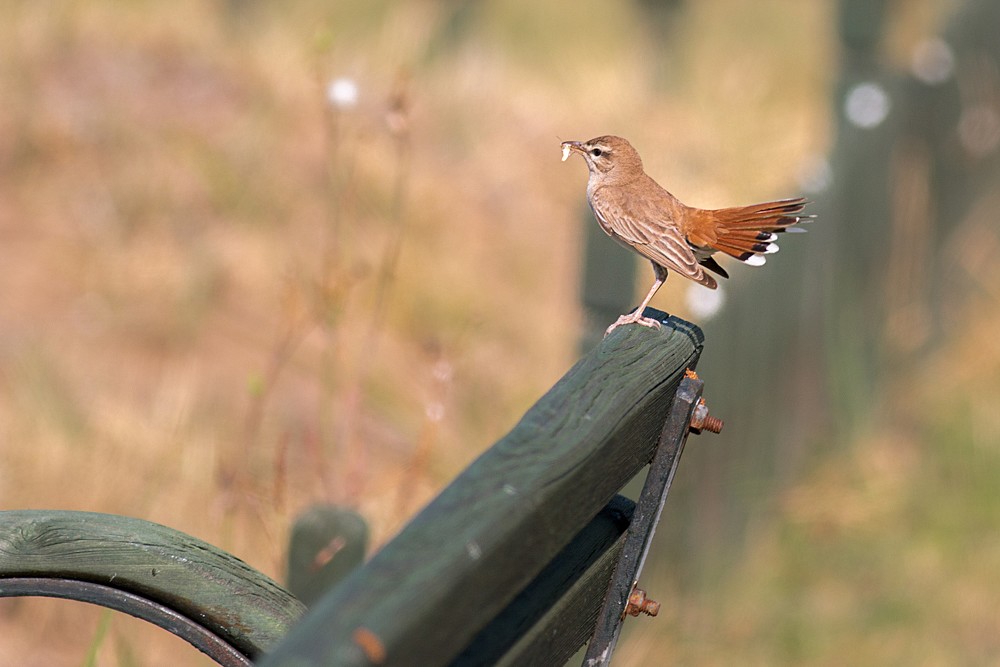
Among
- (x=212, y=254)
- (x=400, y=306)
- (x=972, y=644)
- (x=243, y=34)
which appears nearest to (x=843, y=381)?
(x=972, y=644)

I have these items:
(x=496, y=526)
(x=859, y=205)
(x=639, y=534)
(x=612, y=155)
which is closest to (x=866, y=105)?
(x=859, y=205)

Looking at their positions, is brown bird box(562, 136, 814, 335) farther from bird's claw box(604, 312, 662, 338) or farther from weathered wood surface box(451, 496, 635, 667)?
weathered wood surface box(451, 496, 635, 667)

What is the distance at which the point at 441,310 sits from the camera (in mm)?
5242

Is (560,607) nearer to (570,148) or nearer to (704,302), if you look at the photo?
(570,148)

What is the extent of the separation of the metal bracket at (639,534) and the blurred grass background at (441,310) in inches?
49.1

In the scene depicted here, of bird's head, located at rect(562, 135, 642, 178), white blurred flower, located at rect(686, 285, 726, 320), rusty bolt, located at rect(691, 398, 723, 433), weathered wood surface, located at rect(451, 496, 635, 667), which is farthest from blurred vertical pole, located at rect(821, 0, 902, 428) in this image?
weathered wood surface, located at rect(451, 496, 635, 667)

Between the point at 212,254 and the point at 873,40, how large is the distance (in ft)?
8.73

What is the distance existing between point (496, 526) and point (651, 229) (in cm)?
138

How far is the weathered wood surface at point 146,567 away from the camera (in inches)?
69.6

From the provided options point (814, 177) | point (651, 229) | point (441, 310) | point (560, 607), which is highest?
point (814, 177)

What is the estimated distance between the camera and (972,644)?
13.1ft

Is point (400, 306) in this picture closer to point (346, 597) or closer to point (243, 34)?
point (243, 34)

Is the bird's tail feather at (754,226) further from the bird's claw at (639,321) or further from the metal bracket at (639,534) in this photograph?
the metal bracket at (639,534)

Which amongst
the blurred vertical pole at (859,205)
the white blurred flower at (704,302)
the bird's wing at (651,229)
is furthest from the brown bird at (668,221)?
the blurred vertical pole at (859,205)
